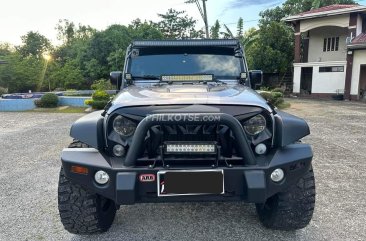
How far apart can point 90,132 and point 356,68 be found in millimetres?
20589

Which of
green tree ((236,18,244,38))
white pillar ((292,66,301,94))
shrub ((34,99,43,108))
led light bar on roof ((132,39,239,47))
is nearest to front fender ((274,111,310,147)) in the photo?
led light bar on roof ((132,39,239,47))

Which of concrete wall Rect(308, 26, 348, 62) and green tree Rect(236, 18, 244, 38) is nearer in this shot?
concrete wall Rect(308, 26, 348, 62)

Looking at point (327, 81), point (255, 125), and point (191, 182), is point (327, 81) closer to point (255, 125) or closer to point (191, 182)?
point (255, 125)

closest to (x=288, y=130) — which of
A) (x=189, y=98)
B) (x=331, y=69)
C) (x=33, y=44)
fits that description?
(x=189, y=98)

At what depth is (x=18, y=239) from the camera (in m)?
2.85

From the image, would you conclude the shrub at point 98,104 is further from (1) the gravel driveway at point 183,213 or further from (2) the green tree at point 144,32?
(2) the green tree at point 144,32

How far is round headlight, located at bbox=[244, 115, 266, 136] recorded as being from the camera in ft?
8.26

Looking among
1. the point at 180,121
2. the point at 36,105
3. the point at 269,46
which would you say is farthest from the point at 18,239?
the point at 269,46

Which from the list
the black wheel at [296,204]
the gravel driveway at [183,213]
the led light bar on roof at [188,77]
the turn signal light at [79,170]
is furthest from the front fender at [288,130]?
the turn signal light at [79,170]

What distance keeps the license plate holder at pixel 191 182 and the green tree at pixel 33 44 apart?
45762 mm

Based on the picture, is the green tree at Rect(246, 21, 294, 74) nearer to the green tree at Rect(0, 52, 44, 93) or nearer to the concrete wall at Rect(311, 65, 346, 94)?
the concrete wall at Rect(311, 65, 346, 94)

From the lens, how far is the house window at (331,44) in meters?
22.9

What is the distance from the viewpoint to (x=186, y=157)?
7.93 ft

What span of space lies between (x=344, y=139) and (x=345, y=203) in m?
4.37
